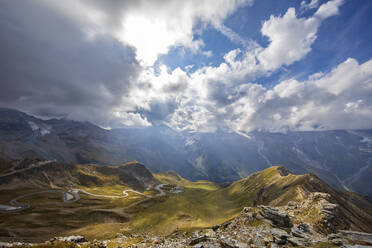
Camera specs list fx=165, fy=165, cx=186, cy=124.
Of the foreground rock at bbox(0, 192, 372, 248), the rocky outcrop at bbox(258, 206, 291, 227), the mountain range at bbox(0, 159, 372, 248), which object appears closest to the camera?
the foreground rock at bbox(0, 192, 372, 248)

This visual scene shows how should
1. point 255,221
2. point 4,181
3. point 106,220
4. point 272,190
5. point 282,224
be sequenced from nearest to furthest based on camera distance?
point 282,224 < point 255,221 < point 106,220 < point 272,190 < point 4,181

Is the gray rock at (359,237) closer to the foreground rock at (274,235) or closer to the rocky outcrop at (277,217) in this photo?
the foreground rock at (274,235)

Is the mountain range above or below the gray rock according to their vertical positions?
above

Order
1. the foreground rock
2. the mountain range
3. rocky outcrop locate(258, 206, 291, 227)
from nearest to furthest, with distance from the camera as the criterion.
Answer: the foreground rock → the mountain range → rocky outcrop locate(258, 206, 291, 227)

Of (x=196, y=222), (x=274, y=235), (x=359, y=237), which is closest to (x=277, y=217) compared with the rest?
(x=274, y=235)

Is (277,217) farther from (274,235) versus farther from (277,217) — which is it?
(274,235)

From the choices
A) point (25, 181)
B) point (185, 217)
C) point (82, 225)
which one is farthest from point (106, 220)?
point (25, 181)

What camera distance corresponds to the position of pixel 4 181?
169m

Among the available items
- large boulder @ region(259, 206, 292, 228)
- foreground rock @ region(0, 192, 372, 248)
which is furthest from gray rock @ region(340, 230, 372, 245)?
large boulder @ region(259, 206, 292, 228)

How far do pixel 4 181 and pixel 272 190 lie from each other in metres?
251

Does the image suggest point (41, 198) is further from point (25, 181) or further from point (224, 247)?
point (224, 247)

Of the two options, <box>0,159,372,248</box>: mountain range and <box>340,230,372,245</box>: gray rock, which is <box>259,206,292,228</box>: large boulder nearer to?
<box>0,159,372,248</box>: mountain range

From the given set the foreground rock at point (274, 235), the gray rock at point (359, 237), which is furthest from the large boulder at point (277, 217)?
the gray rock at point (359, 237)

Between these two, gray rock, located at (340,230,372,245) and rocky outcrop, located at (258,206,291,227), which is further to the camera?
rocky outcrop, located at (258,206,291,227)
